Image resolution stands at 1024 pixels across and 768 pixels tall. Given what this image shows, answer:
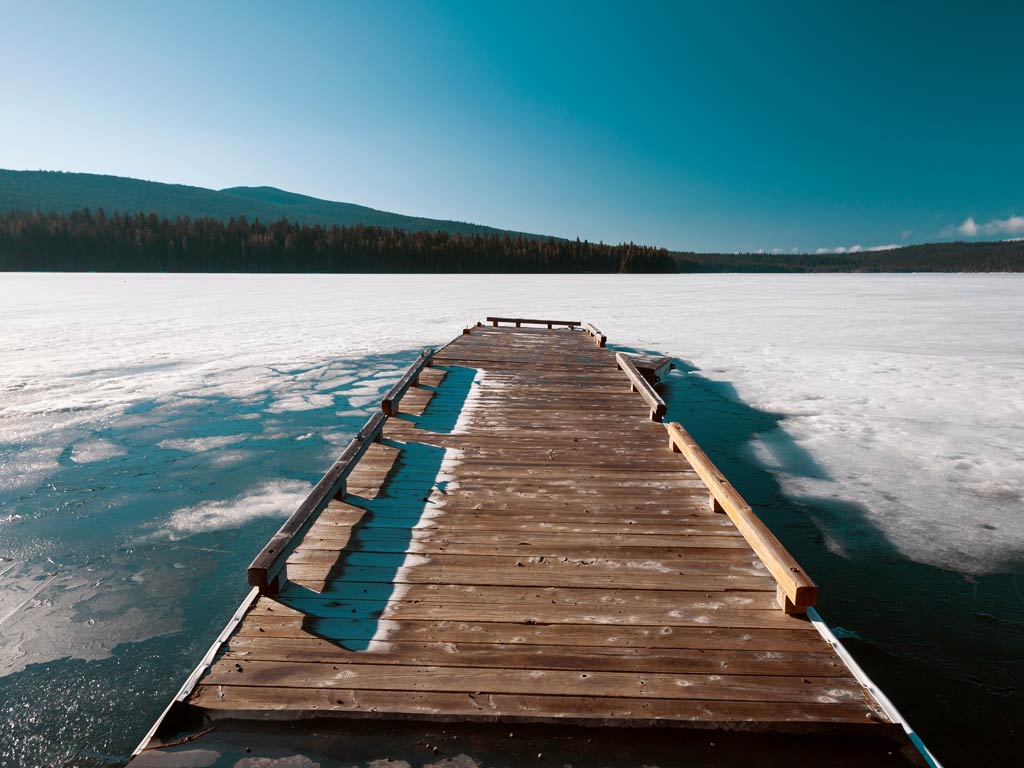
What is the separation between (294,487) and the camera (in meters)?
6.74

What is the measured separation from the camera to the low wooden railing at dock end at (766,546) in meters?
3.43

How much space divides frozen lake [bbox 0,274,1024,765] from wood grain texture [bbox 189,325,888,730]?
1.09 m

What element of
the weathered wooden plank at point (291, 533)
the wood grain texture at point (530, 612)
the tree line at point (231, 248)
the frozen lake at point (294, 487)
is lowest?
the frozen lake at point (294, 487)

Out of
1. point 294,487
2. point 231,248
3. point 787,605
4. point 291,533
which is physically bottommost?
point 294,487

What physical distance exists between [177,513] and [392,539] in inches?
122

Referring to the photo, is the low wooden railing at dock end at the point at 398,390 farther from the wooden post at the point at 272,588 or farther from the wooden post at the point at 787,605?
the wooden post at the point at 787,605

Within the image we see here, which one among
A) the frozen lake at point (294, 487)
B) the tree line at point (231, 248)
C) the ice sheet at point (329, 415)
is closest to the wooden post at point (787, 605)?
the frozen lake at point (294, 487)

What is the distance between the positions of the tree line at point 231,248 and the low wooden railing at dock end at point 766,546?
9710cm

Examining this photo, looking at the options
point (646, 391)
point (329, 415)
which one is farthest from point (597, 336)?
point (329, 415)

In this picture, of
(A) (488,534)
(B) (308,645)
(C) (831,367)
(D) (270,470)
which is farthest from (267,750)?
(C) (831,367)

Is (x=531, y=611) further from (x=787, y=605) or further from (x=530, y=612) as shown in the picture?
(x=787, y=605)

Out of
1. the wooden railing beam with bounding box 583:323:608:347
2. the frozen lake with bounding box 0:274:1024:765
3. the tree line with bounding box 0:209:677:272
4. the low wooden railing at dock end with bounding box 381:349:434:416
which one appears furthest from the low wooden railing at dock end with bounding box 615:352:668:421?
the tree line with bounding box 0:209:677:272

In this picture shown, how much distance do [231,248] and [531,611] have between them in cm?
10586

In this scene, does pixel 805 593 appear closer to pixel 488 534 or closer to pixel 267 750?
pixel 488 534
